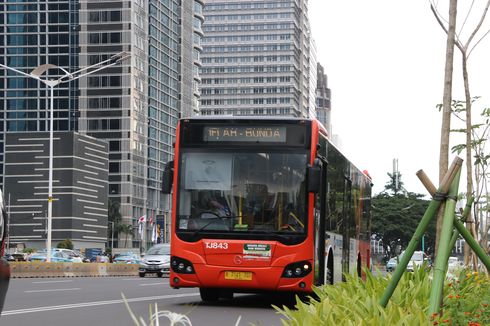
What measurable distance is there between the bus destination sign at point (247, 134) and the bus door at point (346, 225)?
4.48 m

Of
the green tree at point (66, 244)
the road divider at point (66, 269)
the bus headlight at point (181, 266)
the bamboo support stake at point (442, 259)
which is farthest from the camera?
the green tree at point (66, 244)

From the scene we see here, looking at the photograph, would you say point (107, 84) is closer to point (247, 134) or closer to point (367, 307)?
point (247, 134)

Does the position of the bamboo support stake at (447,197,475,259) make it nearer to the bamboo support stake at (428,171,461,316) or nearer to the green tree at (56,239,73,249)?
the bamboo support stake at (428,171,461,316)

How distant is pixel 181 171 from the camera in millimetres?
17109

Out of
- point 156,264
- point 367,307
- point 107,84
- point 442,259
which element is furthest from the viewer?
point 107,84

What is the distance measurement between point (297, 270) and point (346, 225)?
5325mm

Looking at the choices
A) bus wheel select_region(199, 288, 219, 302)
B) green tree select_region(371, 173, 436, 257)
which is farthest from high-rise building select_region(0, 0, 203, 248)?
bus wheel select_region(199, 288, 219, 302)

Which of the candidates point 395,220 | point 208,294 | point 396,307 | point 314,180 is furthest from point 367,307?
point 395,220

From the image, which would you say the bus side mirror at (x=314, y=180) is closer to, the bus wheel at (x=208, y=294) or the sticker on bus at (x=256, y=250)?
the sticker on bus at (x=256, y=250)

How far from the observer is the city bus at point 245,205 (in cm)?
1692

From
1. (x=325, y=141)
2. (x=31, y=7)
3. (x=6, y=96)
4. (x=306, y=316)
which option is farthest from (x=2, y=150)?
(x=306, y=316)

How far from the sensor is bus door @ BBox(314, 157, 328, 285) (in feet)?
57.4

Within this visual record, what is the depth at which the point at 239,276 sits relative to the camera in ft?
55.9

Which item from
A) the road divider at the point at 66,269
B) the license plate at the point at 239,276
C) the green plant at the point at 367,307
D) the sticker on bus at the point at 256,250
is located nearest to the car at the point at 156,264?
the road divider at the point at 66,269
